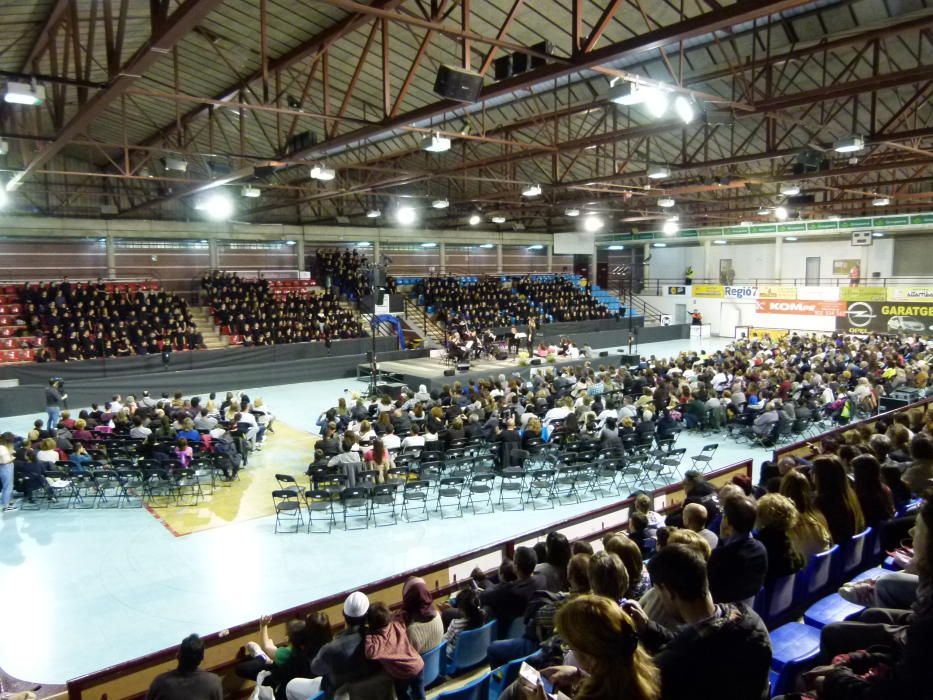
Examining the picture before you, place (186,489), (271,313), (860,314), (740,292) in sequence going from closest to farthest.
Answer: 1. (186,489)
2. (271,313)
3. (860,314)
4. (740,292)

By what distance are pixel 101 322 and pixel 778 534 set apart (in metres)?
22.8

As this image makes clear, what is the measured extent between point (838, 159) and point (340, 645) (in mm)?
22625

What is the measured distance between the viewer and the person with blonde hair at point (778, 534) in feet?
12.3


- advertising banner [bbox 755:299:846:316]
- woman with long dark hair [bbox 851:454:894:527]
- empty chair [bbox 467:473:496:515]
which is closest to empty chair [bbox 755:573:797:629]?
woman with long dark hair [bbox 851:454:894:527]

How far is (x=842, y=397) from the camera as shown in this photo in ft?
50.3

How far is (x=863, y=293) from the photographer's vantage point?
98.6ft

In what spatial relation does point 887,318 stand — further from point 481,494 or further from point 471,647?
point 471,647

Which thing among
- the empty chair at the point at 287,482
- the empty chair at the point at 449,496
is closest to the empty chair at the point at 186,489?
the empty chair at the point at 287,482

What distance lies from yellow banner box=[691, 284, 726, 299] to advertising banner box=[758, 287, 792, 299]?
7.52 feet

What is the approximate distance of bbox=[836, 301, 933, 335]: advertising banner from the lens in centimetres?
2806

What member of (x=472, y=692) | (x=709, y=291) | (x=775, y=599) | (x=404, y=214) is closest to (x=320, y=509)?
(x=472, y=692)

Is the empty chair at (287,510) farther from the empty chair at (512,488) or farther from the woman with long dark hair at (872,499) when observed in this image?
the woman with long dark hair at (872,499)

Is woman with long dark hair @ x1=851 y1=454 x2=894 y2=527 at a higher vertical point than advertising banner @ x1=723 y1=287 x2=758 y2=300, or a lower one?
lower

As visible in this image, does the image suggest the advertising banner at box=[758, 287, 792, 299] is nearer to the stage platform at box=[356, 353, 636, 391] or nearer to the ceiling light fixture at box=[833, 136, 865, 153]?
the stage platform at box=[356, 353, 636, 391]
